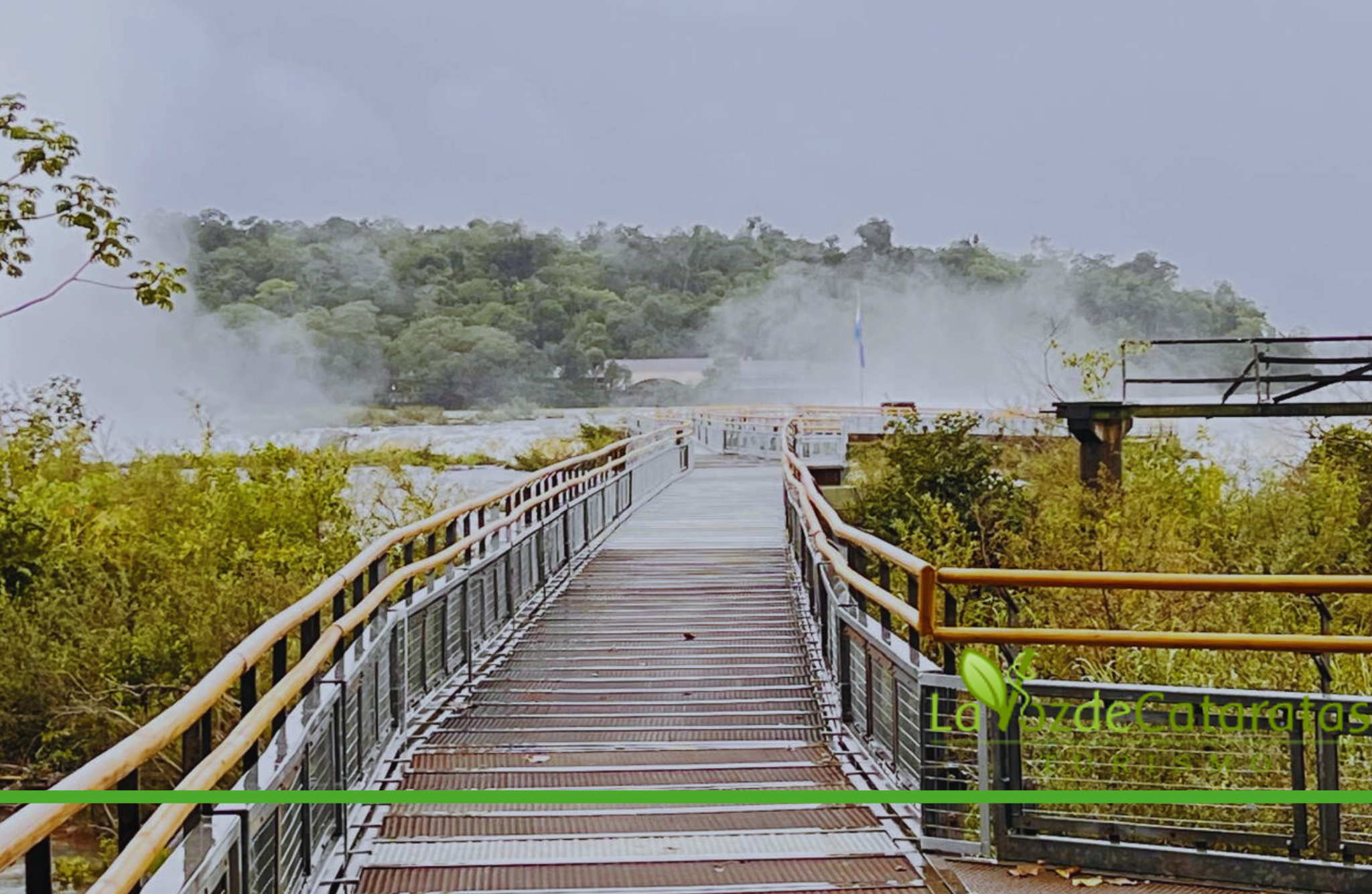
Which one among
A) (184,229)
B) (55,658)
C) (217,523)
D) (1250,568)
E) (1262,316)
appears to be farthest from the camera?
(184,229)

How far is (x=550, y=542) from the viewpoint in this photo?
47.0 ft

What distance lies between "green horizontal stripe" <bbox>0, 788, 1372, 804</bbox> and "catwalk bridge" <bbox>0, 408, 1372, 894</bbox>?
44 mm

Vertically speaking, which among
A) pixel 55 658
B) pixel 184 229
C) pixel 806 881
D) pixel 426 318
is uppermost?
pixel 184 229

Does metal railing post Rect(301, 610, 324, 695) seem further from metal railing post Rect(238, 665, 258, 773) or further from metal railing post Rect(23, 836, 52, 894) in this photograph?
metal railing post Rect(23, 836, 52, 894)

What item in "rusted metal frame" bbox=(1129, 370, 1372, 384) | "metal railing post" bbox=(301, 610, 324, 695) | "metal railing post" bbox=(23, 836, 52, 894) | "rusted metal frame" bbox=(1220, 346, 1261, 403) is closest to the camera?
"metal railing post" bbox=(23, 836, 52, 894)

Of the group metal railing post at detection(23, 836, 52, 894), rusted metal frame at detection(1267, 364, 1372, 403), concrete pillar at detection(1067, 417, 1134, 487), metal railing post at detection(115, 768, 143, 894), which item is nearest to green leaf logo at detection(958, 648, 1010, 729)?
metal railing post at detection(115, 768, 143, 894)

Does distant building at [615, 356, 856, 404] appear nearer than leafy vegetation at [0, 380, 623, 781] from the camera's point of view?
No

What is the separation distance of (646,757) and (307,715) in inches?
103

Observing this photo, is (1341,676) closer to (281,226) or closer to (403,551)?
(403,551)

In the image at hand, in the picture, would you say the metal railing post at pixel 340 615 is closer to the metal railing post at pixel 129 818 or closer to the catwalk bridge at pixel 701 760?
the catwalk bridge at pixel 701 760

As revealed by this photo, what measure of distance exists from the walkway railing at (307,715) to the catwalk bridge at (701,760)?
1 cm

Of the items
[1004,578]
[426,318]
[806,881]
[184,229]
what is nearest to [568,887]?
[806,881]

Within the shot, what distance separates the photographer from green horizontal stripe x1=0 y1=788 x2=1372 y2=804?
3.43m

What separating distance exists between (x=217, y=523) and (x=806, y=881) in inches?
710
